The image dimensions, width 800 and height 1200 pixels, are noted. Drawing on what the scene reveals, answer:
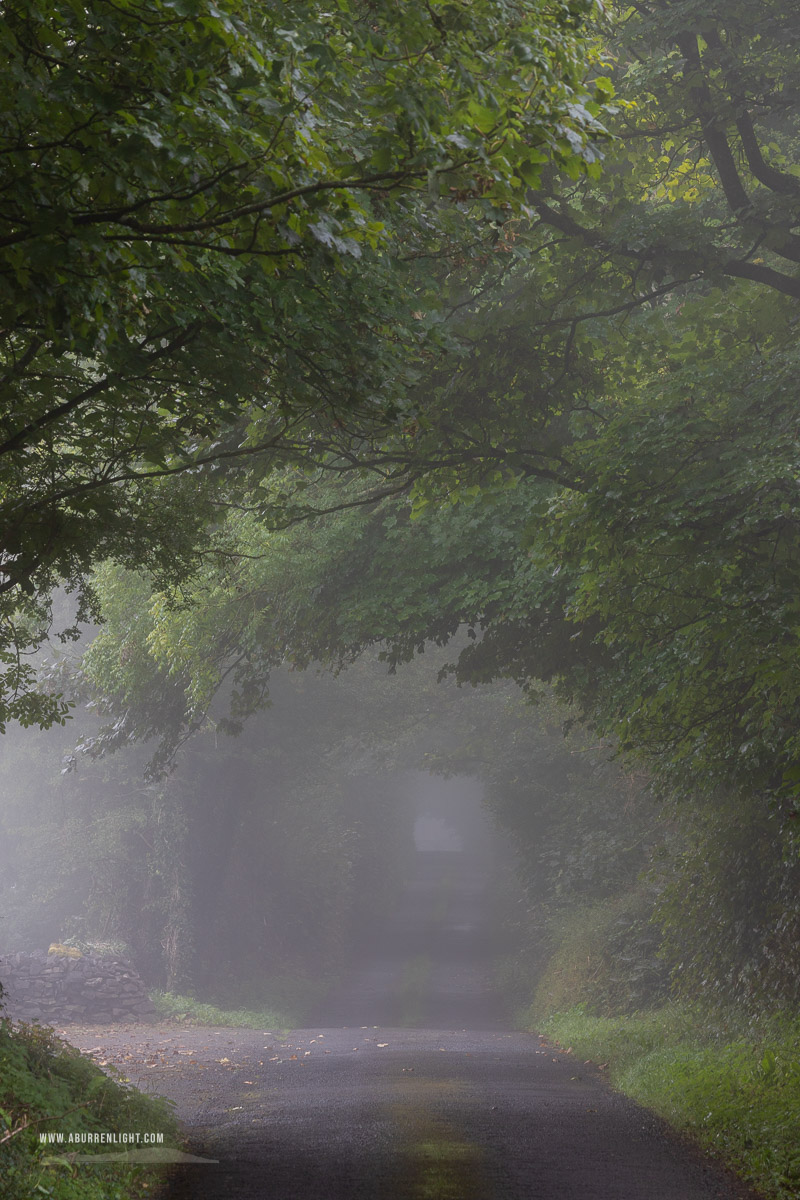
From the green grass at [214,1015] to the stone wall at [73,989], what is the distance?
56 cm

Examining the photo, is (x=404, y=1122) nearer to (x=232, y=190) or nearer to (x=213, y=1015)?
(x=232, y=190)

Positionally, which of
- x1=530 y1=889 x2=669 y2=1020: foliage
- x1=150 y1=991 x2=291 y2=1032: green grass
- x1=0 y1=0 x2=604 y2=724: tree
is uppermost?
x1=0 y1=0 x2=604 y2=724: tree

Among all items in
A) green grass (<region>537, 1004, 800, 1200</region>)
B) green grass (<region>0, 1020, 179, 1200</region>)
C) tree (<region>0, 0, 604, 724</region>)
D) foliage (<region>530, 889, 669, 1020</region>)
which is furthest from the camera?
foliage (<region>530, 889, 669, 1020</region>)

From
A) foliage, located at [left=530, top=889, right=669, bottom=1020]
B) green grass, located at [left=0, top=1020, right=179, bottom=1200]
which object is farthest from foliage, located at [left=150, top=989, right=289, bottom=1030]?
green grass, located at [left=0, top=1020, right=179, bottom=1200]

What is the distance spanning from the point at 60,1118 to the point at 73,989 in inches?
782

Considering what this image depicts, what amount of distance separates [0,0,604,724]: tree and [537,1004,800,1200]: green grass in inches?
259

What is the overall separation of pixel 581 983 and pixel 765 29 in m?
18.3

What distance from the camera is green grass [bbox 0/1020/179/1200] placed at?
597cm

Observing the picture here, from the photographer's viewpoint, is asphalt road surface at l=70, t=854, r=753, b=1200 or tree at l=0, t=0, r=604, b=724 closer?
tree at l=0, t=0, r=604, b=724

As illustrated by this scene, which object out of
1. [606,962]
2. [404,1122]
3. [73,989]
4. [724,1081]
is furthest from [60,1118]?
[73,989]

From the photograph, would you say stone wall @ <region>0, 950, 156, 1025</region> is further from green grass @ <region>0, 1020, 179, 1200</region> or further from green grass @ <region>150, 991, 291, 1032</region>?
green grass @ <region>0, 1020, 179, 1200</region>

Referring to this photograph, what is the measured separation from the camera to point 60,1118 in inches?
283

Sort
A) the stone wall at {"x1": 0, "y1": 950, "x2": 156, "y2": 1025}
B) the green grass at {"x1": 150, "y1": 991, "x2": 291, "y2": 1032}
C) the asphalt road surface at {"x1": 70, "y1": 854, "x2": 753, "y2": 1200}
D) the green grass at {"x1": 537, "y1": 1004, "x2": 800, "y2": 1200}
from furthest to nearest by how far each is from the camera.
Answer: the stone wall at {"x1": 0, "y1": 950, "x2": 156, "y2": 1025} → the green grass at {"x1": 150, "y1": 991, "x2": 291, "y2": 1032} → the green grass at {"x1": 537, "y1": 1004, "x2": 800, "y2": 1200} → the asphalt road surface at {"x1": 70, "y1": 854, "x2": 753, "y2": 1200}

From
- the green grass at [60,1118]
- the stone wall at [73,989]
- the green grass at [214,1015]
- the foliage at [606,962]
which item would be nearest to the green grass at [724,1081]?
the foliage at [606,962]
